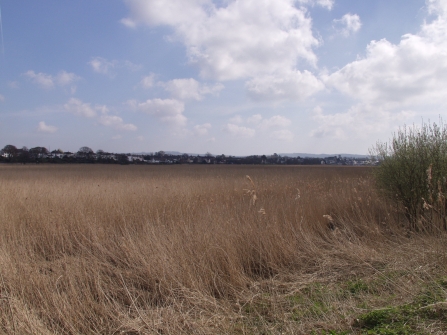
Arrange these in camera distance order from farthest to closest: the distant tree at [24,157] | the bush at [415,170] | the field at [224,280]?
1. the distant tree at [24,157]
2. the bush at [415,170]
3. the field at [224,280]

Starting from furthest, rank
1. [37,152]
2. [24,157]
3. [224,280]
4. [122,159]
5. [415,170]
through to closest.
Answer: [122,159], [37,152], [24,157], [415,170], [224,280]

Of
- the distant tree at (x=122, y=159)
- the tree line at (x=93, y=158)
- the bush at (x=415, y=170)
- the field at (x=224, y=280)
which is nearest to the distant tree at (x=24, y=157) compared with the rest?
the tree line at (x=93, y=158)

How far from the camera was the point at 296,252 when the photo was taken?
5.31m

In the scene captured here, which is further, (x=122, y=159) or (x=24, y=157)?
(x=122, y=159)

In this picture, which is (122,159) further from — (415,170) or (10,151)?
(415,170)

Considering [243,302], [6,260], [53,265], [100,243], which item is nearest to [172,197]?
[100,243]

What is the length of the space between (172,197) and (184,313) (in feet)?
20.6

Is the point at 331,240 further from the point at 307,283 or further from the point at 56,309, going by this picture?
the point at 56,309

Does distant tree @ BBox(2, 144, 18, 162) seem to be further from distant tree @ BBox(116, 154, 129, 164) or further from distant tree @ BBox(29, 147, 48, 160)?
distant tree @ BBox(116, 154, 129, 164)

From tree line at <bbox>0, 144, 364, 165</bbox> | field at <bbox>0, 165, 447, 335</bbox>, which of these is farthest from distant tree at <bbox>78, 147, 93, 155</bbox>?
field at <bbox>0, 165, 447, 335</bbox>

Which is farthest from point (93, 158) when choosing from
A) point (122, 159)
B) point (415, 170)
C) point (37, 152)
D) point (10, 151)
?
point (415, 170)

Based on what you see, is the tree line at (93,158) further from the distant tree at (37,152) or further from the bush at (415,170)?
the bush at (415,170)

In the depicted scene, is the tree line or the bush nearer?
the bush

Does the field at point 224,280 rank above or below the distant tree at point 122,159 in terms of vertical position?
below
